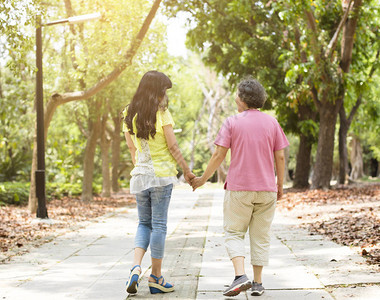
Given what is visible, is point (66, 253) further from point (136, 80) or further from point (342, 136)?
point (342, 136)

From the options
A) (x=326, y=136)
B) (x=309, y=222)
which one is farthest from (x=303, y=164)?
(x=309, y=222)

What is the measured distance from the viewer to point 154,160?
495 cm

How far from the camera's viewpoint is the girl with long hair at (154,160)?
4.89 m

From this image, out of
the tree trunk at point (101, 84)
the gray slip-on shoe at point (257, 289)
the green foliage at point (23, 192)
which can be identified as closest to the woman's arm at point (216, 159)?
the gray slip-on shoe at point (257, 289)

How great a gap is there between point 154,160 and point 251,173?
916 mm

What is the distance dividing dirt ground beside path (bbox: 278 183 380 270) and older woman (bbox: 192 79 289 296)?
1666 millimetres

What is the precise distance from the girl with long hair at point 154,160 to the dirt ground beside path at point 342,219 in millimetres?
2412

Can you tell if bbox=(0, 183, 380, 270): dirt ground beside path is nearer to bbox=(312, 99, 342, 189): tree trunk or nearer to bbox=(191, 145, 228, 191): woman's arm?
bbox=(312, 99, 342, 189): tree trunk

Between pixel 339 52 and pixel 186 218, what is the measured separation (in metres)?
9.04

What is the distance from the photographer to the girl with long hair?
4.89m

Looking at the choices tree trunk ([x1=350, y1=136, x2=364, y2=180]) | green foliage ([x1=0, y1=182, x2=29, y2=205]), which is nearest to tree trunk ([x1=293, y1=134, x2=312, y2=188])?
green foliage ([x1=0, y1=182, x2=29, y2=205])

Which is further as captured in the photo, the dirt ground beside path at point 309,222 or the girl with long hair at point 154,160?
the dirt ground beside path at point 309,222

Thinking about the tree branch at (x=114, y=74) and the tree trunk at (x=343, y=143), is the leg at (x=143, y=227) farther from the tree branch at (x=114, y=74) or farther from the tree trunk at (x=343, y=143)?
the tree trunk at (x=343, y=143)

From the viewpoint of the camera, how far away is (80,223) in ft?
38.9
